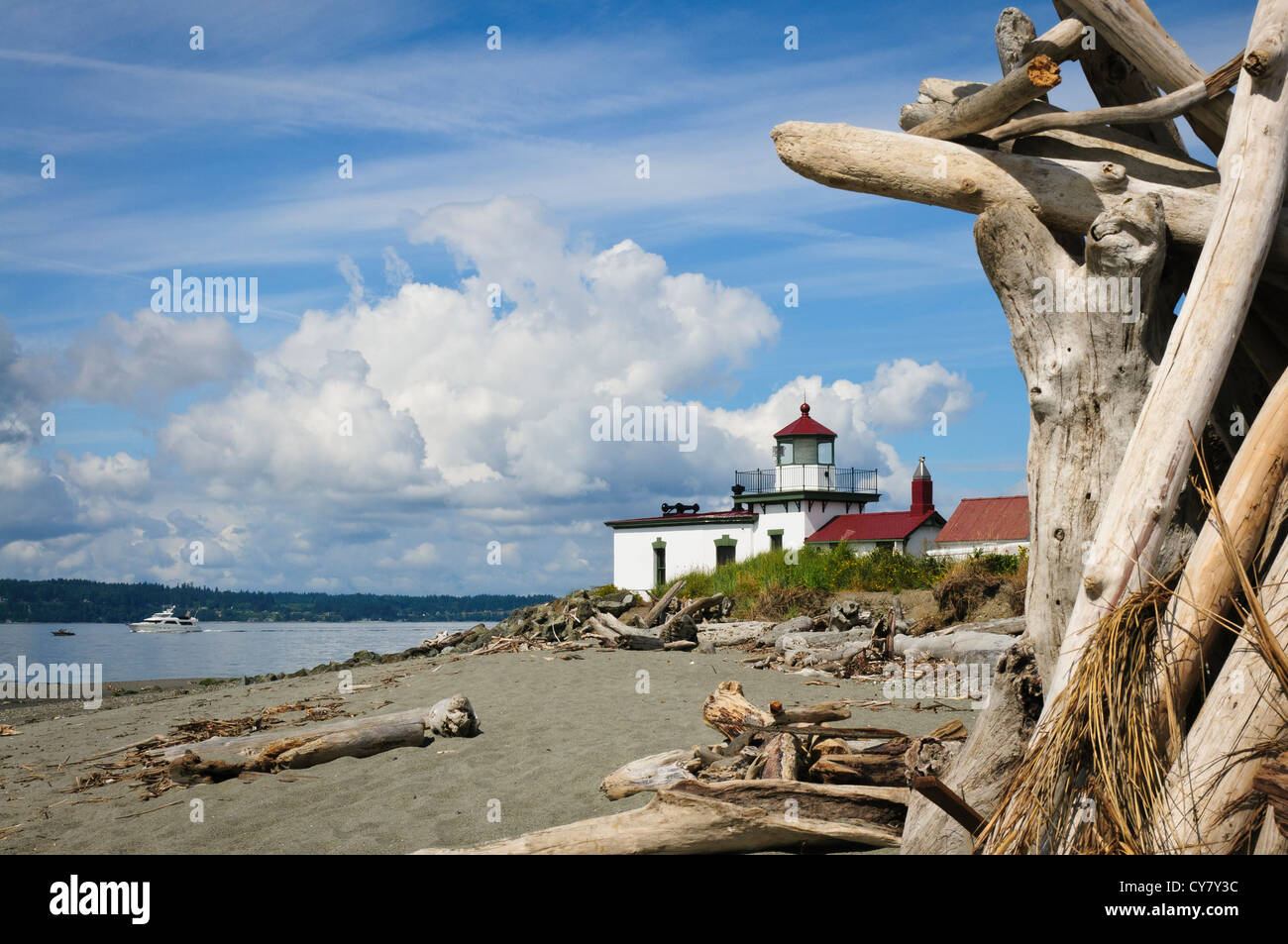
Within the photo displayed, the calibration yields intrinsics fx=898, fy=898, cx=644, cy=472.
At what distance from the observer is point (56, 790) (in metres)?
8.33

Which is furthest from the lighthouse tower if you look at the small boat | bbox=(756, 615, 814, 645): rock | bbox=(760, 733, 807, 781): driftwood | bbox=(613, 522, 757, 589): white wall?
the small boat

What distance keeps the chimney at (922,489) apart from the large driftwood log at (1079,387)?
121 feet

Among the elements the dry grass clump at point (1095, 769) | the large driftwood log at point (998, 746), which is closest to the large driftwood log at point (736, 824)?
the large driftwood log at point (998, 746)

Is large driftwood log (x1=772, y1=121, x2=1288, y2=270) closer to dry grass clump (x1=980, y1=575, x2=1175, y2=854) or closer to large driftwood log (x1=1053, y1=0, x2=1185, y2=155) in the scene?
large driftwood log (x1=1053, y1=0, x2=1185, y2=155)

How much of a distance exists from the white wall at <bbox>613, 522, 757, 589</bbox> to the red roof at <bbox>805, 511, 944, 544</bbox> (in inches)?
108

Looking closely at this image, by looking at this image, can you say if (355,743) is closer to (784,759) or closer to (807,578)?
(784,759)

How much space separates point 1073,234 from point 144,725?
1262 centimetres

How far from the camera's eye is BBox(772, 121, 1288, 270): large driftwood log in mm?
4777

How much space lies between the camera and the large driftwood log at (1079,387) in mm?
4406

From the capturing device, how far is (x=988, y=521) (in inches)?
1399

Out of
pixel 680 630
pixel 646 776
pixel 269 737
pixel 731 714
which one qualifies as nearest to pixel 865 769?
pixel 646 776

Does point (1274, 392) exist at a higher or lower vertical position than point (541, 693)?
higher
